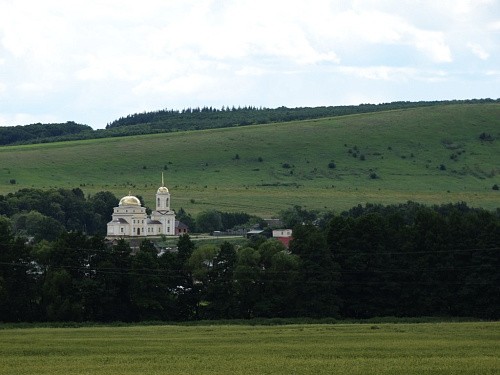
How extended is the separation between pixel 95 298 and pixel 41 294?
11.2ft

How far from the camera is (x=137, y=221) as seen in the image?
623 ft

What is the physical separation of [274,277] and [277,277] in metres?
0.23

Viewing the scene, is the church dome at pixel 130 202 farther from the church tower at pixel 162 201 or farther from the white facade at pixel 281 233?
the white facade at pixel 281 233

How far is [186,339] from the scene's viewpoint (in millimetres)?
64812

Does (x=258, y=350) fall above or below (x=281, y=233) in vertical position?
below

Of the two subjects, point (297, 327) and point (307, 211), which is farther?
point (307, 211)

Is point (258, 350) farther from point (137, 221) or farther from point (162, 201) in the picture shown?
point (162, 201)

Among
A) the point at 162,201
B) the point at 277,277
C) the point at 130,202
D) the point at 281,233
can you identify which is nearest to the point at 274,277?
the point at 277,277

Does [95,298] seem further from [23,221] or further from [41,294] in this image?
[23,221]

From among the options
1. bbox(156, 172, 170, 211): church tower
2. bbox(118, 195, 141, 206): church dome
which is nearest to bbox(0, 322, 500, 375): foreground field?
bbox(118, 195, 141, 206): church dome

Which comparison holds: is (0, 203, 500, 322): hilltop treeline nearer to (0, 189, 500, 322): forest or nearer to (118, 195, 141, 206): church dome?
(0, 189, 500, 322): forest

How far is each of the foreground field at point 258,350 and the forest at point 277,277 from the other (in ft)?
36.5

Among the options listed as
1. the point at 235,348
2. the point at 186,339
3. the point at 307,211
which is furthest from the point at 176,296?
the point at 307,211

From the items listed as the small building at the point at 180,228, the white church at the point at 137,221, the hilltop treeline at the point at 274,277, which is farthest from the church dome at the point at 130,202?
the hilltop treeline at the point at 274,277
